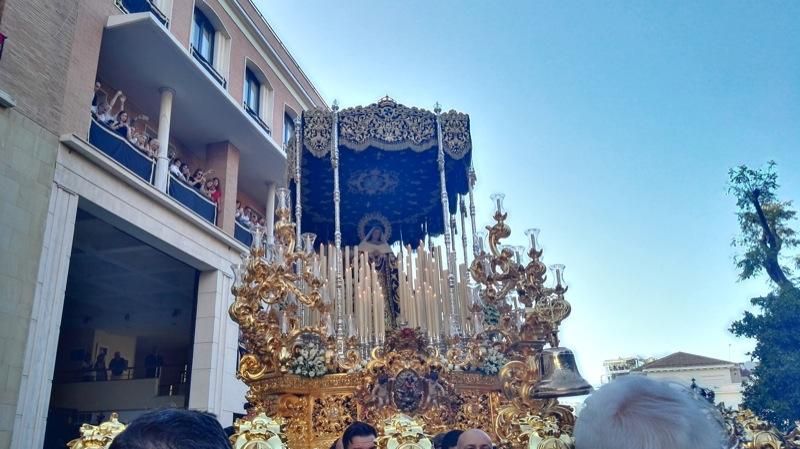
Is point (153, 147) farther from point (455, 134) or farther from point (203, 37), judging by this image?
point (455, 134)

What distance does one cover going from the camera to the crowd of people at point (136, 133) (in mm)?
11562

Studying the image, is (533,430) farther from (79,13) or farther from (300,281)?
(79,13)

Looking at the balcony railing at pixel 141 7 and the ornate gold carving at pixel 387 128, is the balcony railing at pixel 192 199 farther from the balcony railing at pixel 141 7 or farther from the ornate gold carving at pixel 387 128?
the ornate gold carving at pixel 387 128

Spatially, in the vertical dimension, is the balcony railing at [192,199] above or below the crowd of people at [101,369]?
above

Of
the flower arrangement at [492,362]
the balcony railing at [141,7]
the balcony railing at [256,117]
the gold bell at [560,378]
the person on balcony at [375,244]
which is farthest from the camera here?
the balcony railing at [256,117]

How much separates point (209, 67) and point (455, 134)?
9031 millimetres

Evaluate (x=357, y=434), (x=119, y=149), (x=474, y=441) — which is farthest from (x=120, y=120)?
(x=474, y=441)

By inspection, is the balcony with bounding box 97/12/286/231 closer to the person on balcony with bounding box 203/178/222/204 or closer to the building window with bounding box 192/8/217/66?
the person on balcony with bounding box 203/178/222/204

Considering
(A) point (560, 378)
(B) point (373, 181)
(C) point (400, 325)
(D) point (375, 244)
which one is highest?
(B) point (373, 181)

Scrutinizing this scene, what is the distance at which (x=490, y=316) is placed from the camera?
248 inches

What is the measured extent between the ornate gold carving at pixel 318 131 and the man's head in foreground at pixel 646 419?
20.5 feet

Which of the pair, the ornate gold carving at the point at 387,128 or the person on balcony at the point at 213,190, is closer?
the ornate gold carving at the point at 387,128

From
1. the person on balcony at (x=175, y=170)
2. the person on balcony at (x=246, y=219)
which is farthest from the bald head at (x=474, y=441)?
the person on balcony at (x=246, y=219)

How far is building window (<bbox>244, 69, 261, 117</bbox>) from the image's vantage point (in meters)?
16.1
